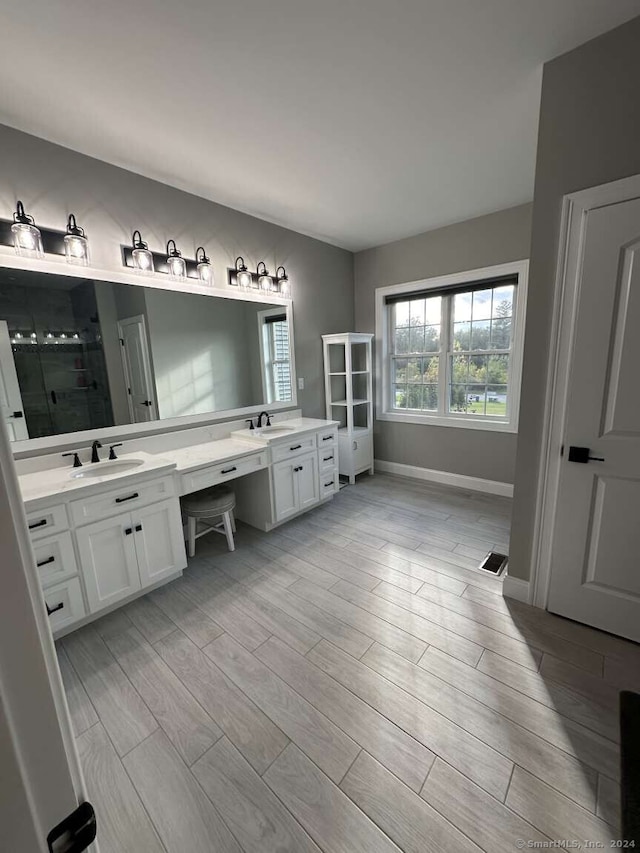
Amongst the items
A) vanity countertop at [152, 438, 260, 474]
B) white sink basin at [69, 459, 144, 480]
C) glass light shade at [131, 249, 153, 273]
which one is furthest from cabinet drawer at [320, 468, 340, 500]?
glass light shade at [131, 249, 153, 273]

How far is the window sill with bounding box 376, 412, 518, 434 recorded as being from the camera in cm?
364

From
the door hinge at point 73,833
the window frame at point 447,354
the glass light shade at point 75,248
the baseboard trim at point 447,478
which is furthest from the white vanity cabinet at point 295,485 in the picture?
the door hinge at point 73,833

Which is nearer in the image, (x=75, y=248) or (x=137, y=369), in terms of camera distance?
(x=75, y=248)

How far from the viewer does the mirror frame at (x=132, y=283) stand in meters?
2.09

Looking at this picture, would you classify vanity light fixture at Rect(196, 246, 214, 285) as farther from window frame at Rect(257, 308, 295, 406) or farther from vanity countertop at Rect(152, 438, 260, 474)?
vanity countertop at Rect(152, 438, 260, 474)

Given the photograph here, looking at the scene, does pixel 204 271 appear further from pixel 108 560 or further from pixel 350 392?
pixel 108 560

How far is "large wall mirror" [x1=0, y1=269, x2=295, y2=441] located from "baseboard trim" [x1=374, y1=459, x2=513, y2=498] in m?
1.97

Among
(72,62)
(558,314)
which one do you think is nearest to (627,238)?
(558,314)

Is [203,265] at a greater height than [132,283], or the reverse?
[203,265]

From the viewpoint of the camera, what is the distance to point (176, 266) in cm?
267

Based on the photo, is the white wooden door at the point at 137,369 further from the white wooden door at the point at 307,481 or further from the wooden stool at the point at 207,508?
the white wooden door at the point at 307,481

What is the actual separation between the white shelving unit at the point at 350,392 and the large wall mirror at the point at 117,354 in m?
1.00

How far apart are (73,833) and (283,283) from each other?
3.65m

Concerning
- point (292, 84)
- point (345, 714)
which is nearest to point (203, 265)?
point (292, 84)
